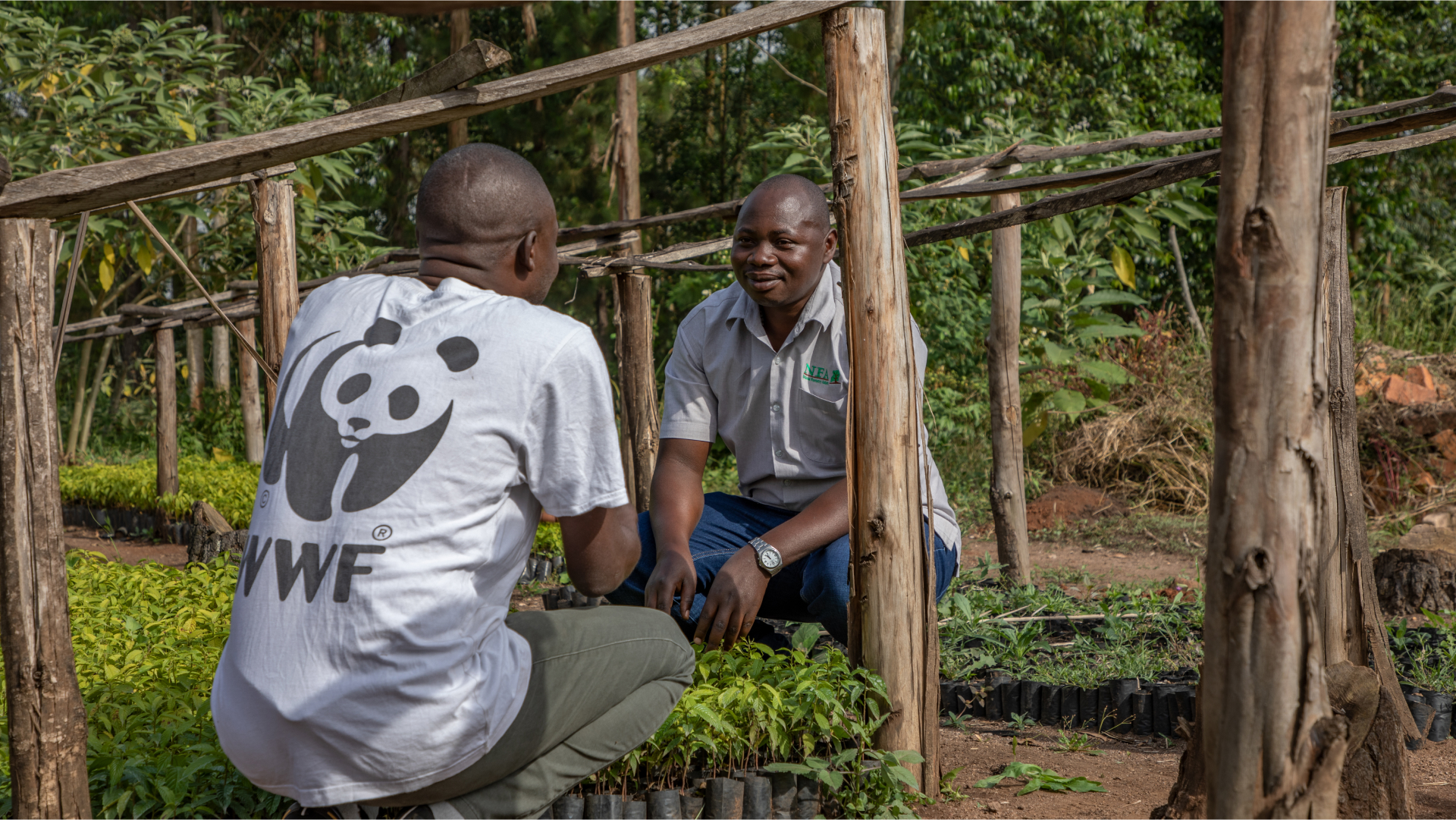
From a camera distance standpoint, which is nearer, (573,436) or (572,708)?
(573,436)

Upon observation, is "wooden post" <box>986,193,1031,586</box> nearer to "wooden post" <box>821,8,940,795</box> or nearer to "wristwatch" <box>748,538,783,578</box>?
"wristwatch" <box>748,538,783,578</box>

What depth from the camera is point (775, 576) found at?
3285 mm

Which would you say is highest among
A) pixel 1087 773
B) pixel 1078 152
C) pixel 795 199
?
pixel 1078 152

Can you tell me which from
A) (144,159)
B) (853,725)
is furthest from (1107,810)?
(144,159)

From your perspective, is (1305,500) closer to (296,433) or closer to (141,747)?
(296,433)

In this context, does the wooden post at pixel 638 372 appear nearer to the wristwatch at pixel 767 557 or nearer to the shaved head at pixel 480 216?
the wristwatch at pixel 767 557

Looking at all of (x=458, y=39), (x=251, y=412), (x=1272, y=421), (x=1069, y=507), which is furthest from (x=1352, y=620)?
(x=458, y=39)

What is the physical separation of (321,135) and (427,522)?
923mm

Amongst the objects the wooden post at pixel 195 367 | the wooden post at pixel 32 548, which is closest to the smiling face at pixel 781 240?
the wooden post at pixel 32 548

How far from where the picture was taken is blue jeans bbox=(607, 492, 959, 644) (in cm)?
311

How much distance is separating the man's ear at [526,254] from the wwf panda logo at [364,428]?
29 cm

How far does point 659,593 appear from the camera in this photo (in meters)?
2.97

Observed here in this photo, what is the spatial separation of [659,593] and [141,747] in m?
1.34

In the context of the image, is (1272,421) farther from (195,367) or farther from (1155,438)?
(195,367)
